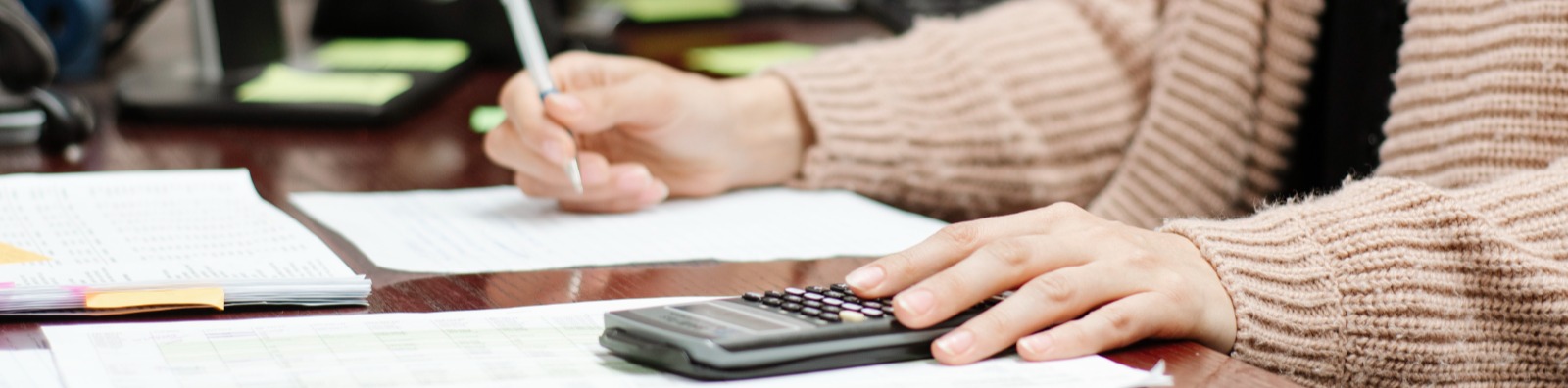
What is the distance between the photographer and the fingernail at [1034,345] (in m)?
0.51

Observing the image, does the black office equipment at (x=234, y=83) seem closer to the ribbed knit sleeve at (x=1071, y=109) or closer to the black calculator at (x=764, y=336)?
the ribbed knit sleeve at (x=1071, y=109)

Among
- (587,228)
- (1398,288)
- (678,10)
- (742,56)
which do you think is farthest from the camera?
(678,10)

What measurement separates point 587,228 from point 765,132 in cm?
21

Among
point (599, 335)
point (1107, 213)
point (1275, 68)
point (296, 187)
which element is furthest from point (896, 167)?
point (599, 335)

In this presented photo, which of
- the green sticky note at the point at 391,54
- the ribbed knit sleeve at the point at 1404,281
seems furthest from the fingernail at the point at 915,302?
the green sticky note at the point at 391,54

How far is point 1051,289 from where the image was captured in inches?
21.0

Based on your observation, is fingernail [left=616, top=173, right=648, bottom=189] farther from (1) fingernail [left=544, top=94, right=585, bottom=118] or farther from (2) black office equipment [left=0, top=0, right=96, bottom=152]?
(2) black office equipment [left=0, top=0, right=96, bottom=152]

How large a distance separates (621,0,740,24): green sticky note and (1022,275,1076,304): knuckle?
1412 mm

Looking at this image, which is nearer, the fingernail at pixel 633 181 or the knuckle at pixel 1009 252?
the knuckle at pixel 1009 252

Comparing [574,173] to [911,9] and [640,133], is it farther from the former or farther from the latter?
[911,9]

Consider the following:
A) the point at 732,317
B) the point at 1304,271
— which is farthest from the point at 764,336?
the point at 1304,271

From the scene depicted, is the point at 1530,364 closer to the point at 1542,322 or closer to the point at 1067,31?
the point at 1542,322

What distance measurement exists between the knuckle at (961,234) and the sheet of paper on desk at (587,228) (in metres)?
0.18

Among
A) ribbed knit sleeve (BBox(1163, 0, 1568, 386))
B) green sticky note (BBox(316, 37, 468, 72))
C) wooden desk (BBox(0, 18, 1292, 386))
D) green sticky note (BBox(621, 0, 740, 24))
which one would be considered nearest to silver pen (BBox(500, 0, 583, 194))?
wooden desk (BBox(0, 18, 1292, 386))
